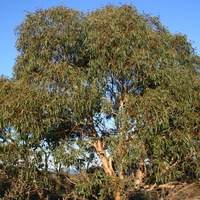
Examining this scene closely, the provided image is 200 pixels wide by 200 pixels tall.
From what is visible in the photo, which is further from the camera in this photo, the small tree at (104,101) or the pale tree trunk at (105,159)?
the pale tree trunk at (105,159)

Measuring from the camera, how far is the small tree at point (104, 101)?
7691 mm

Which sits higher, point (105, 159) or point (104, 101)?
point (104, 101)

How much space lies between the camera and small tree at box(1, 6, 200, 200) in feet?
25.2

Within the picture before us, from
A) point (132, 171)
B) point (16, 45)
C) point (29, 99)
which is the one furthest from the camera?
point (16, 45)

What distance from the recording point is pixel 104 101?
809 cm

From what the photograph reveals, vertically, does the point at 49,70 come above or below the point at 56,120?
above

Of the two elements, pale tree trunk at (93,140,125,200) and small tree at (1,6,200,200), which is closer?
small tree at (1,6,200,200)

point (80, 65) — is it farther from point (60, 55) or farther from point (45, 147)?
point (45, 147)

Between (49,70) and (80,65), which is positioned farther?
(80,65)

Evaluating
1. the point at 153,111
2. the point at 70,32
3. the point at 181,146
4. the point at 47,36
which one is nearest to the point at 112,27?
the point at 70,32

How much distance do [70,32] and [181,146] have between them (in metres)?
3.95

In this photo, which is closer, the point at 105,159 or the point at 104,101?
the point at 104,101

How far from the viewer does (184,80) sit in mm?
8461

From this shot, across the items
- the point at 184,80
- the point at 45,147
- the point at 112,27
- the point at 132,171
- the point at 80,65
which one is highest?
the point at 112,27
